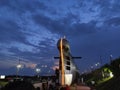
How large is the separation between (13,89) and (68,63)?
2674 centimetres

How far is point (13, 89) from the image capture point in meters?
12.2

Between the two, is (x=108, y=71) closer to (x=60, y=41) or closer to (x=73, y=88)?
(x=60, y=41)

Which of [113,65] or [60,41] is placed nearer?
[60,41]

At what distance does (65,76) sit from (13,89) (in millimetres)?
21980

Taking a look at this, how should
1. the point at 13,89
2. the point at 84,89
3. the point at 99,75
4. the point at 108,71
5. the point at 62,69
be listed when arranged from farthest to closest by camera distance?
the point at 99,75, the point at 108,71, the point at 62,69, the point at 84,89, the point at 13,89

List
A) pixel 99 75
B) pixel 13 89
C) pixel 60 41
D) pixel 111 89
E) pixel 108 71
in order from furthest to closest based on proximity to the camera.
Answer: pixel 99 75, pixel 108 71, pixel 111 89, pixel 60 41, pixel 13 89

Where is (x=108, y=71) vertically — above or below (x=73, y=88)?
above

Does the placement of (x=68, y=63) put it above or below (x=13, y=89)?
above

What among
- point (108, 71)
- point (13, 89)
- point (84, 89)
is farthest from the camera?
point (108, 71)

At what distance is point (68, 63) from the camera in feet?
127

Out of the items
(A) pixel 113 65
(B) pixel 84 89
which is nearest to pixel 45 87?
(B) pixel 84 89

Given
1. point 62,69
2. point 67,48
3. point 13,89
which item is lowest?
point 13,89

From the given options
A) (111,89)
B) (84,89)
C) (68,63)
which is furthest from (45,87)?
(111,89)

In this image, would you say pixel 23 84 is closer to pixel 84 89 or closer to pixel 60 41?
pixel 84 89
